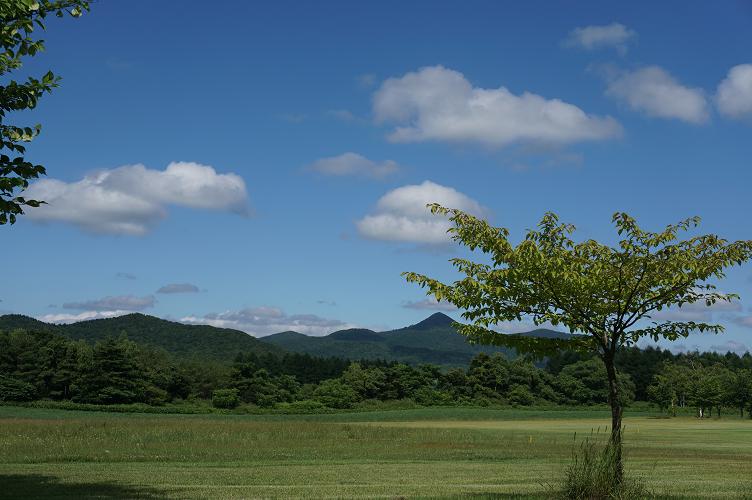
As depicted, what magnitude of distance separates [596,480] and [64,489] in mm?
13237

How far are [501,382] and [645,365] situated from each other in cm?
5016

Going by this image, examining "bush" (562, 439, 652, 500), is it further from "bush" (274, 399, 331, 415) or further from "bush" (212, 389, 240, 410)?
"bush" (212, 389, 240, 410)

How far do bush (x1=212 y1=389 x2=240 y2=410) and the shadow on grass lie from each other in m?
78.9

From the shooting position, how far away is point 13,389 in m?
93.7

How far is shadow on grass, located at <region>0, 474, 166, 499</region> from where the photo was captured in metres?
16.7

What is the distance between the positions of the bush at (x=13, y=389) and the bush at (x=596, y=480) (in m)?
96.4

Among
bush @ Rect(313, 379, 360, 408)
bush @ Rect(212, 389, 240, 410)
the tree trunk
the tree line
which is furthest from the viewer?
bush @ Rect(313, 379, 360, 408)

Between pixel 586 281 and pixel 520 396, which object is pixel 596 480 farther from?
pixel 520 396

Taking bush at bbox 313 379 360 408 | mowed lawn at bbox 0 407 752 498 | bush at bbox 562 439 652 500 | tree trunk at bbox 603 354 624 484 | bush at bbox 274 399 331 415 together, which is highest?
tree trunk at bbox 603 354 624 484

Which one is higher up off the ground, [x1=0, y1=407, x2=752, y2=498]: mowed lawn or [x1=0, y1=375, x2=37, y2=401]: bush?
[x1=0, y1=407, x2=752, y2=498]: mowed lawn

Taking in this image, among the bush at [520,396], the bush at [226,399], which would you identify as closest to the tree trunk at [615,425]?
the bush at [226,399]

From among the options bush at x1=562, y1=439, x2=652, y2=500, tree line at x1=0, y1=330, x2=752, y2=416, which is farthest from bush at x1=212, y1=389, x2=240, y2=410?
bush at x1=562, y1=439, x2=652, y2=500

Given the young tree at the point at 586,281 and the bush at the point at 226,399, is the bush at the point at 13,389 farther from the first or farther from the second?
the young tree at the point at 586,281

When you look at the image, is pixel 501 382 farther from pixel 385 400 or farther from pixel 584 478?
pixel 584 478
